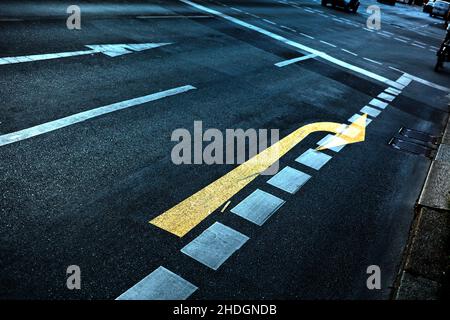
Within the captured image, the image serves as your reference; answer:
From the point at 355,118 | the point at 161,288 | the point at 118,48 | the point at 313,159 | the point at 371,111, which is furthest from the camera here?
the point at 118,48

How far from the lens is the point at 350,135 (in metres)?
8.22

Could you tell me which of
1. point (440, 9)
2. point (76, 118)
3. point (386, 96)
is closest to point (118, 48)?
point (76, 118)

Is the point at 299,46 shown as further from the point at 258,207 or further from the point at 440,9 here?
the point at 440,9

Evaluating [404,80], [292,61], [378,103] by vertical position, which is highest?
[292,61]

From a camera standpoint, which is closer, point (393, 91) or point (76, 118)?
point (76, 118)

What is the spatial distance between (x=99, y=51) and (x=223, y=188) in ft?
19.5

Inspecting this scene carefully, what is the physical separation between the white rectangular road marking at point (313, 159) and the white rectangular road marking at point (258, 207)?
53.3 inches

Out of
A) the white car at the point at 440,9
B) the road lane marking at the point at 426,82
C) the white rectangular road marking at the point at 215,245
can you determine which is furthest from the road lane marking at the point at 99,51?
the white car at the point at 440,9

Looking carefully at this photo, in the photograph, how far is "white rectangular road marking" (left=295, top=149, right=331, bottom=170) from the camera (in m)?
6.69

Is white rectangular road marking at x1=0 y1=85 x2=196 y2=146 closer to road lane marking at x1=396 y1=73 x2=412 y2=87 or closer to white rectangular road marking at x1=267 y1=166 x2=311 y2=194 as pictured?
white rectangular road marking at x1=267 y1=166 x2=311 y2=194

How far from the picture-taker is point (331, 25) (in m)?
23.0
